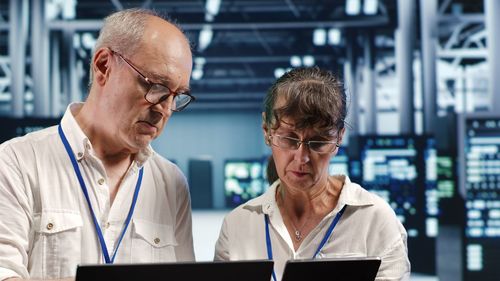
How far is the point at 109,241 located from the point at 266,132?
56 cm

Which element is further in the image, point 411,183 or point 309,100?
point 411,183

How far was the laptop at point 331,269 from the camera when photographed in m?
1.58

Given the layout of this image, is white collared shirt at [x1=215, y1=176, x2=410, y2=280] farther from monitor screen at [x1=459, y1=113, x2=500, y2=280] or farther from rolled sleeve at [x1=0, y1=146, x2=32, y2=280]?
monitor screen at [x1=459, y1=113, x2=500, y2=280]

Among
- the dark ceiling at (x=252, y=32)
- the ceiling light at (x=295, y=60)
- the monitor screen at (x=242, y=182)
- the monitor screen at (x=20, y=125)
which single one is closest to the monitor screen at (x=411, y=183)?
the monitor screen at (x=242, y=182)

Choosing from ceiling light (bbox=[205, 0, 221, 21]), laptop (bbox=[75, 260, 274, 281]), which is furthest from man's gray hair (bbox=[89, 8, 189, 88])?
ceiling light (bbox=[205, 0, 221, 21])

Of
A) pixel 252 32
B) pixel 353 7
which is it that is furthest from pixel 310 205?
pixel 252 32

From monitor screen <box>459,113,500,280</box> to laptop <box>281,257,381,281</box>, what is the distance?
392 cm

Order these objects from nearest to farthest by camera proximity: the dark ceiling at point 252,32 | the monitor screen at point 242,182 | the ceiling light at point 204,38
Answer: the monitor screen at point 242,182 → the dark ceiling at point 252,32 → the ceiling light at point 204,38

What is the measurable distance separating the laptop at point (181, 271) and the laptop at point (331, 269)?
0.06m

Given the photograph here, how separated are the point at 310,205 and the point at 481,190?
139 inches

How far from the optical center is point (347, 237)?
6.97 feet

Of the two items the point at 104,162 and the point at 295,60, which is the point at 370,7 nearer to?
the point at 295,60

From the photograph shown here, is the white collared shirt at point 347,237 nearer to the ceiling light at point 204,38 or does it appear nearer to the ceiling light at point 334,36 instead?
the ceiling light at point 204,38

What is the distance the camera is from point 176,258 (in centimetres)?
226
